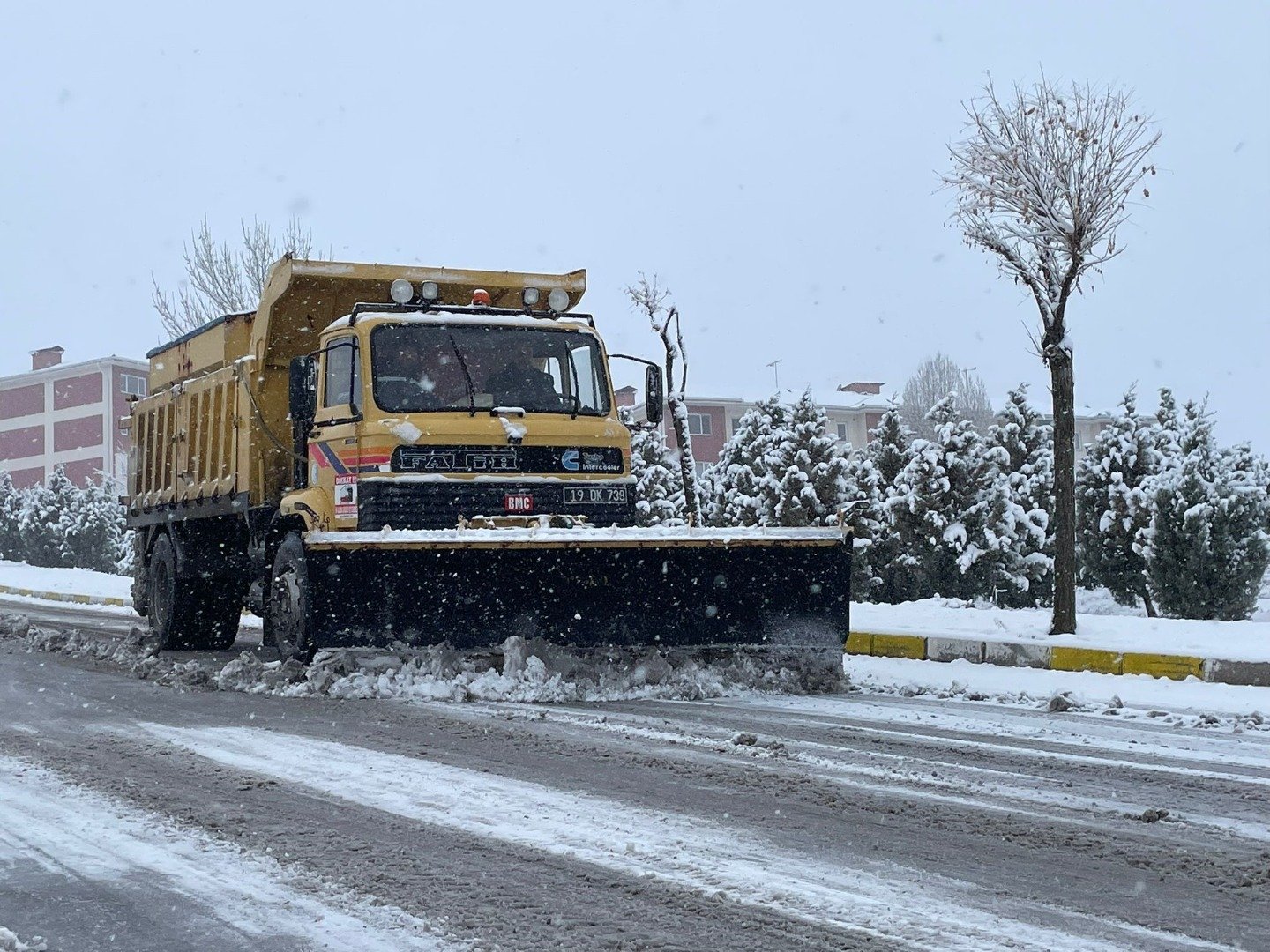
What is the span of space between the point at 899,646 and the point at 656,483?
81.7ft

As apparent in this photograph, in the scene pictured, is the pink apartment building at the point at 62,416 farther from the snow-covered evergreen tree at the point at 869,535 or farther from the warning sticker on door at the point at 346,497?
the warning sticker on door at the point at 346,497

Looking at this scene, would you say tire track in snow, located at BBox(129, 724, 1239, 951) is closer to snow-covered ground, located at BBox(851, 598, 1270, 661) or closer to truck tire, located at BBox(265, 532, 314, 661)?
truck tire, located at BBox(265, 532, 314, 661)

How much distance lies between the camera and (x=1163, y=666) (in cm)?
1045

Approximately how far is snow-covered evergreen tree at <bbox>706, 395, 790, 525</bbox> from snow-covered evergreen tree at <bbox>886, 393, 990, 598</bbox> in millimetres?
2811

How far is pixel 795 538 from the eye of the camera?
32.1ft

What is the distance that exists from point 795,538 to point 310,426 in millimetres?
3548

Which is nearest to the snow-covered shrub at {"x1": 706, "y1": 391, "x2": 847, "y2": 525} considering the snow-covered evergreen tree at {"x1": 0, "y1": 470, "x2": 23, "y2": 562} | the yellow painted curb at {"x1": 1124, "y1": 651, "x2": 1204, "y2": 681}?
the yellow painted curb at {"x1": 1124, "y1": 651, "x2": 1204, "y2": 681}

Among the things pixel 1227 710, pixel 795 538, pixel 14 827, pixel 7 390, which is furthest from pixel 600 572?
pixel 7 390

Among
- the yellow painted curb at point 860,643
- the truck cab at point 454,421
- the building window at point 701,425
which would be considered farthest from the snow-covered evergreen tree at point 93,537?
A: the truck cab at point 454,421

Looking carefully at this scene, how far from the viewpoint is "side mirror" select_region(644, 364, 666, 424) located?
1116 centimetres

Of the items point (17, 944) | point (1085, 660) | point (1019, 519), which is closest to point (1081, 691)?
point (1085, 660)

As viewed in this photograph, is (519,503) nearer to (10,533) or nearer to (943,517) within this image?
(943,517)

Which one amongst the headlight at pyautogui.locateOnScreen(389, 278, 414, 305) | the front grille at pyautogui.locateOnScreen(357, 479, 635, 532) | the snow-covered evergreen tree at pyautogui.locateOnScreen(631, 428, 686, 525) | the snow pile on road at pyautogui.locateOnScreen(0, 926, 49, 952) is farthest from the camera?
the snow-covered evergreen tree at pyautogui.locateOnScreen(631, 428, 686, 525)

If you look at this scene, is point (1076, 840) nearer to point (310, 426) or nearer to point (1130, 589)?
point (310, 426)
